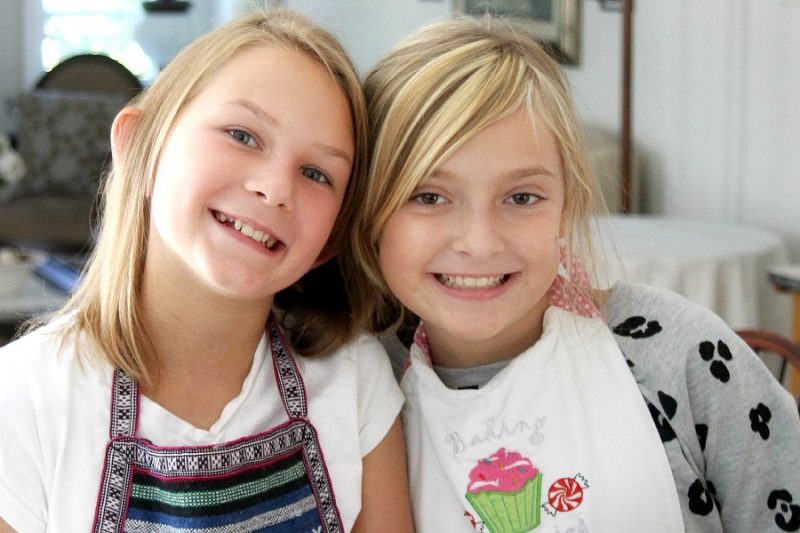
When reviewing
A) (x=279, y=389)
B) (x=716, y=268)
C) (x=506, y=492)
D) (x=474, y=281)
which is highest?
(x=474, y=281)

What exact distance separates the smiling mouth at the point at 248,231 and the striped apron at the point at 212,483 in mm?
212

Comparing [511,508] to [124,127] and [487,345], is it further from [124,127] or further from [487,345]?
[124,127]

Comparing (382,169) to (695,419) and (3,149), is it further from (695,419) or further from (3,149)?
(3,149)

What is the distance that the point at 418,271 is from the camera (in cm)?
117

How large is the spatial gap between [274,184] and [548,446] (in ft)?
1.52

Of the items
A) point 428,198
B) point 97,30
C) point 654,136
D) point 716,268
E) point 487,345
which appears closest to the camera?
point 428,198

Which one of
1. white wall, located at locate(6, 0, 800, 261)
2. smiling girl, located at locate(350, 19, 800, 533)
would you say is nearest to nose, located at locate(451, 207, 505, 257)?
smiling girl, located at locate(350, 19, 800, 533)

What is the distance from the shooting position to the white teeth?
1.09 m

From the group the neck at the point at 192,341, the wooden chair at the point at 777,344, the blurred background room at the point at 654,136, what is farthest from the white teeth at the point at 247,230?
the wooden chair at the point at 777,344

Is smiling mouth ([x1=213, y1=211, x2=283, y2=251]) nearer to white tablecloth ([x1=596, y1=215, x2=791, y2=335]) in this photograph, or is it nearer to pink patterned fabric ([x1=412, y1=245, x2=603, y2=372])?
pink patterned fabric ([x1=412, y1=245, x2=603, y2=372])

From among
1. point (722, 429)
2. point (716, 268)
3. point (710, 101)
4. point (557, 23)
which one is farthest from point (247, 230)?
point (557, 23)

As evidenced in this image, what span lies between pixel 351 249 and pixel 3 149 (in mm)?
2519

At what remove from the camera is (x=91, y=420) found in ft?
3.57

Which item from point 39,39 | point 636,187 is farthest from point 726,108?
point 39,39
